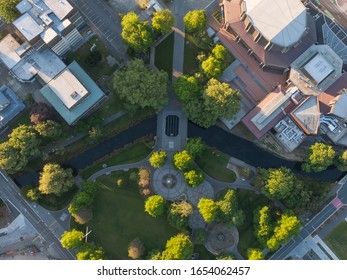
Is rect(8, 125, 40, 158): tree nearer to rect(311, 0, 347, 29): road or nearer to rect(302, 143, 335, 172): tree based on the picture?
rect(302, 143, 335, 172): tree

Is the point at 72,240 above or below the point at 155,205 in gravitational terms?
above

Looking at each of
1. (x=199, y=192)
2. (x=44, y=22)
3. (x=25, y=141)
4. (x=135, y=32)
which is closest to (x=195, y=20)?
(x=135, y=32)

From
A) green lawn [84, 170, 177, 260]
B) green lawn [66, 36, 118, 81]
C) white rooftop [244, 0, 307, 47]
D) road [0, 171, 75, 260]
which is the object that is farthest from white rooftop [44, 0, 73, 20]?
white rooftop [244, 0, 307, 47]

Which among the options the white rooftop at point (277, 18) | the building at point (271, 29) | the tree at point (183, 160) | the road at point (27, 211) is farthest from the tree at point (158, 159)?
the white rooftop at point (277, 18)

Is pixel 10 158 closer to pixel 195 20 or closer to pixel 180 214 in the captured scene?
pixel 180 214

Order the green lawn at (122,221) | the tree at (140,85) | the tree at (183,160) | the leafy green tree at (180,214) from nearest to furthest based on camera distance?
the tree at (140,85) → the leafy green tree at (180,214) → the tree at (183,160) → the green lawn at (122,221)

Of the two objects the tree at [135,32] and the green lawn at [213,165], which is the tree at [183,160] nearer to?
the green lawn at [213,165]
